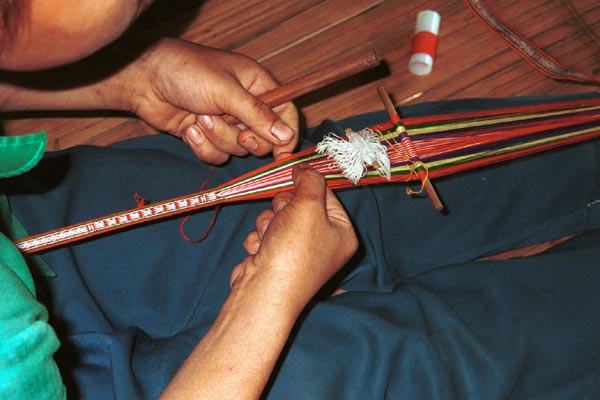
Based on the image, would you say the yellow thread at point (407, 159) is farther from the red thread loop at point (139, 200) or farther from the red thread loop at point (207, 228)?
the red thread loop at point (139, 200)

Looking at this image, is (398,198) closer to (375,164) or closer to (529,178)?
(375,164)

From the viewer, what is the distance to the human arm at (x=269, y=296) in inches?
33.7

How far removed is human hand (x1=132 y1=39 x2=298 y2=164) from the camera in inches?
45.5

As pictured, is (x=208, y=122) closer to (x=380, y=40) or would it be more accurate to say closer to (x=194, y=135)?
(x=194, y=135)

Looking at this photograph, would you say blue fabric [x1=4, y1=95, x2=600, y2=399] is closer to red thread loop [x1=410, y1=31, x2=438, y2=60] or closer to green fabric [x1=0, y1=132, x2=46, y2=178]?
green fabric [x1=0, y1=132, x2=46, y2=178]

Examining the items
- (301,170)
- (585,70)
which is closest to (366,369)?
(301,170)

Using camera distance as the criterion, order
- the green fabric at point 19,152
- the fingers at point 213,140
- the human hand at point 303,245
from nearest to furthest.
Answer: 1. the green fabric at point 19,152
2. the human hand at point 303,245
3. the fingers at point 213,140

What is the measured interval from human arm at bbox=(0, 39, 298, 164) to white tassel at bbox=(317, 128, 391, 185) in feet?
0.31

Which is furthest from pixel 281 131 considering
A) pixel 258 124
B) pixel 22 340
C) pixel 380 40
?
pixel 380 40

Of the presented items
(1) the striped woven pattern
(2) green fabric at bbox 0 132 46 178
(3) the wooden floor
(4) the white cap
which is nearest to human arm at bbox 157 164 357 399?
(1) the striped woven pattern

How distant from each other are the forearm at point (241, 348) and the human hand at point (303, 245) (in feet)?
0.07

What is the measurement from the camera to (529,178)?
4.13 ft

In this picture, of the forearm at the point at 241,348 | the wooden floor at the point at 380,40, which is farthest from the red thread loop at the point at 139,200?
the wooden floor at the point at 380,40

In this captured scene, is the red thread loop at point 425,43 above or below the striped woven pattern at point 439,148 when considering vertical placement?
above
